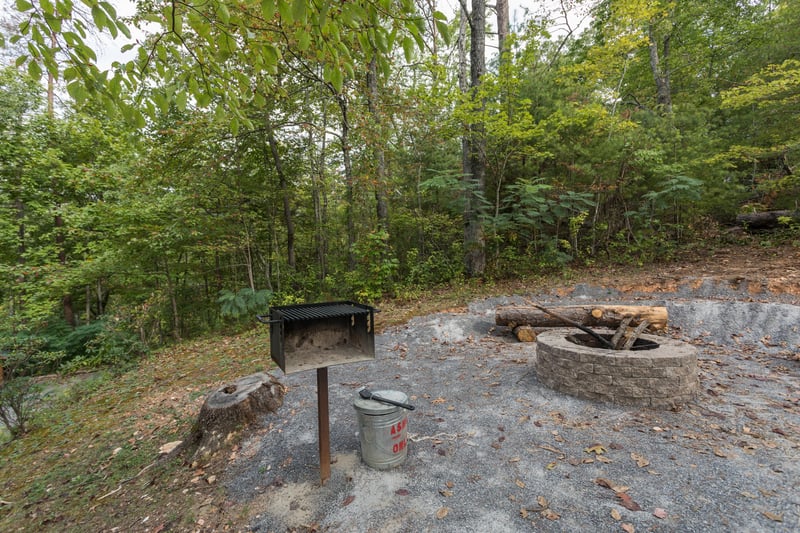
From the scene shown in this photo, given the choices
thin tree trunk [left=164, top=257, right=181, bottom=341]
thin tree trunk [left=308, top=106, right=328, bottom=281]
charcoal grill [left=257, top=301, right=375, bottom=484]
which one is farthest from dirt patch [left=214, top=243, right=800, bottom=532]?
thin tree trunk [left=164, top=257, right=181, bottom=341]

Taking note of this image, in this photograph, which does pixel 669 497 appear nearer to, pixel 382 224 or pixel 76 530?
pixel 76 530

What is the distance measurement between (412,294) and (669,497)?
675 cm

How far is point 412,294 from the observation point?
8727 mm

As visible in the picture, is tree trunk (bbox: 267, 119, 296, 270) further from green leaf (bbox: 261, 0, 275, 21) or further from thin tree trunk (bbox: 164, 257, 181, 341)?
green leaf (bbox: 261, 0, 275, 21)

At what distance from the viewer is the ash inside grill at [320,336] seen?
2375 mm

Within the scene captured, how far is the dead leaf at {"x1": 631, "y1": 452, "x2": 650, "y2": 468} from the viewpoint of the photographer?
8.28 feet

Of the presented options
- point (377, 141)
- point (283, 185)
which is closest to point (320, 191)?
point (283, 185)

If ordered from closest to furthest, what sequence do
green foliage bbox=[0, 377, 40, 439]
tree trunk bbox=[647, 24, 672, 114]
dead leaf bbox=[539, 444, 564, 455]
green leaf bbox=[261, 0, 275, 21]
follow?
green leaf bbox=[261, 0, 275, 21] < dead leaf bbox=[539, 444, 564, 455] < green foliage bbox=[0, 377, 40, 439] < tree trunk bbox=[647, 24, 672, 114]

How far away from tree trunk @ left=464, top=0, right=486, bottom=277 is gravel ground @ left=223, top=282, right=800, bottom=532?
5.30 m

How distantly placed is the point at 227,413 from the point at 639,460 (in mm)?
3679

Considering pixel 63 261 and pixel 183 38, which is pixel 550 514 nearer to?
pixel 183 38

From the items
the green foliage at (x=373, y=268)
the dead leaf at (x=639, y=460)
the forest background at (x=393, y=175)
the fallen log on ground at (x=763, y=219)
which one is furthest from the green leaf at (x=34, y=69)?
the fallen log on ground at (x=763, y=219)

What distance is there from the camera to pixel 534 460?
2684 mm

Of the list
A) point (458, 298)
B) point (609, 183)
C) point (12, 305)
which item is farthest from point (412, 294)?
point (12, 305)
